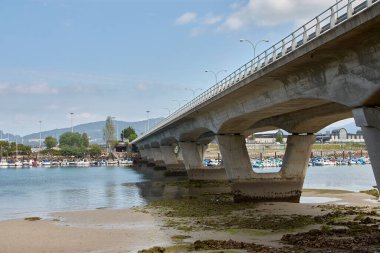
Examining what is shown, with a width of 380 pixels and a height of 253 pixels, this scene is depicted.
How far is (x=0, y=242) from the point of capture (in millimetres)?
28172

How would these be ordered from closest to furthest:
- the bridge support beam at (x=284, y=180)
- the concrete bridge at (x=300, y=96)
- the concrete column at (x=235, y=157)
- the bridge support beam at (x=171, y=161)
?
the concrete bridge at (x=300, y=96) < the bridge support beam at (x=284, y=180) < the concrete column at (x=235, y=157) < the bridge support beam at (x=171, y=161)

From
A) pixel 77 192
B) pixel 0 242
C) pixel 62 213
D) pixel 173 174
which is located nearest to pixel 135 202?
pixel 62 213

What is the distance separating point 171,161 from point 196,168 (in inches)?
1197

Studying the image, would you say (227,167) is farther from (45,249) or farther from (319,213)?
(45,249)

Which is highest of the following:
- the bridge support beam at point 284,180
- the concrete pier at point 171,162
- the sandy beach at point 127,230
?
the concrete pier at point 171,162

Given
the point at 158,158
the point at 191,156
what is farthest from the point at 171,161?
the point at 191,156

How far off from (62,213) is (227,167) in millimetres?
15363

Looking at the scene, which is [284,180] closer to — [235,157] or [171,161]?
[235,157]

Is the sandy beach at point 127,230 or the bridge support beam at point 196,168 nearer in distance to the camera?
Answer: the sandy beach at point 127,230

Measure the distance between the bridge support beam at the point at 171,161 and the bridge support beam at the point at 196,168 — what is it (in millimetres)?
21840

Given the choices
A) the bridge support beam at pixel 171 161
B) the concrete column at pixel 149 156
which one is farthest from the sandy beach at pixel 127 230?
the concrete column at pixel 149 156

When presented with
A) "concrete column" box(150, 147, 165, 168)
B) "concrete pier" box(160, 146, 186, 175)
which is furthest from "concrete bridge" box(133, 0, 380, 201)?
"concrete column" box(150, 147, 165, 168)

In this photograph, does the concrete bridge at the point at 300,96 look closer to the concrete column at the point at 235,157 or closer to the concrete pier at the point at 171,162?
the concrete column at the point at 235,157

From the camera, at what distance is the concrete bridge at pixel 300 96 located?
889 inches
